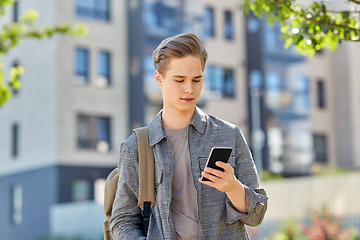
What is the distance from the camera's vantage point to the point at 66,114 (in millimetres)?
25109

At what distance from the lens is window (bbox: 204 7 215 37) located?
2842cm

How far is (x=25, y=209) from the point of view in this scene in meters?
26.5

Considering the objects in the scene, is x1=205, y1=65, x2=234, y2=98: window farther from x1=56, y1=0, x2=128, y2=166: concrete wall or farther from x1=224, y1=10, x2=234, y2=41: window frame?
x1=56, y1=0, x2=128, y2=166: concrete wall

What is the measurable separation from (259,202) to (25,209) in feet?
82.9

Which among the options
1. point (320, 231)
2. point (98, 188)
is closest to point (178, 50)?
point (320, 231)

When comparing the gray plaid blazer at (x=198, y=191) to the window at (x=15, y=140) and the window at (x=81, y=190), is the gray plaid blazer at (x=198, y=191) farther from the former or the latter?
the window at (x=15, y=140)

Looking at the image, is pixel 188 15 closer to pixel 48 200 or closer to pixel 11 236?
pixel 48 200

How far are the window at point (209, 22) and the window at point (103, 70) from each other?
17.6 ft

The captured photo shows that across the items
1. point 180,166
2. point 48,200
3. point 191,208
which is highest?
point 180,166

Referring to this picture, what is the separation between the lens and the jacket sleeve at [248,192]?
2.80m

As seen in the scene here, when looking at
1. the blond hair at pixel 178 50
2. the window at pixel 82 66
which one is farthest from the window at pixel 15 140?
the blond hair at pixel 178 50

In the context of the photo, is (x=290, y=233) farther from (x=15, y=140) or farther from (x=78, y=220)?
(x=15, y=140)

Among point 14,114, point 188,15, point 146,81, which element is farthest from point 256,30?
point 14,114

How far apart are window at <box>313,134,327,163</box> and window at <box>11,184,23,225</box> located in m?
15.8
